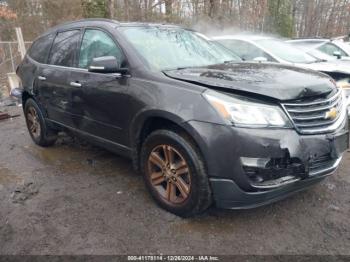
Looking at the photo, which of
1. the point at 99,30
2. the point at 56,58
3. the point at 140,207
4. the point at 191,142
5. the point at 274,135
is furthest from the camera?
the point at 56,58

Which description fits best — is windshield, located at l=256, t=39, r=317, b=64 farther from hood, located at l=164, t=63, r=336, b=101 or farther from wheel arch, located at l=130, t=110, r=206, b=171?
wheel arch, located at l=130, t=110, r=206, b=171

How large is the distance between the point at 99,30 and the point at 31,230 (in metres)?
2.24

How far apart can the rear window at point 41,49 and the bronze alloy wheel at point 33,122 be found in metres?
0.79

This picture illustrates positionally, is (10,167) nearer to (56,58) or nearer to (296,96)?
(56,58)

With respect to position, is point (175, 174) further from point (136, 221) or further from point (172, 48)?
point (172, 48)

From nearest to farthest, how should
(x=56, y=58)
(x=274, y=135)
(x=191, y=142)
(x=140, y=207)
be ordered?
(x=274, y=135)
(x=191, y=142)
(x=140, y=207)
(x=56, y=58)

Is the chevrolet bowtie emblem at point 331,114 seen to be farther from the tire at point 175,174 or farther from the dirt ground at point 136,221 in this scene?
the tire at point 175,174

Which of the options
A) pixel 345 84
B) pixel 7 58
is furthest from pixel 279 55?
pixel 7 58

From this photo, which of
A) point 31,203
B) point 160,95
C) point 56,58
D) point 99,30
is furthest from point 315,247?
point 56,58

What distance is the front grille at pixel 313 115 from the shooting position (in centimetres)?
270

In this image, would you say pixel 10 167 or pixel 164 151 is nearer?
pixel 164 151

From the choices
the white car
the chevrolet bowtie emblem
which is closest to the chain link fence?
the white car

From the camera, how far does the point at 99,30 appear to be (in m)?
3.89

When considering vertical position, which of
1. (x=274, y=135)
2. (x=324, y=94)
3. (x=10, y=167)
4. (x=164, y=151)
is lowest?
(x=10, y=167)
